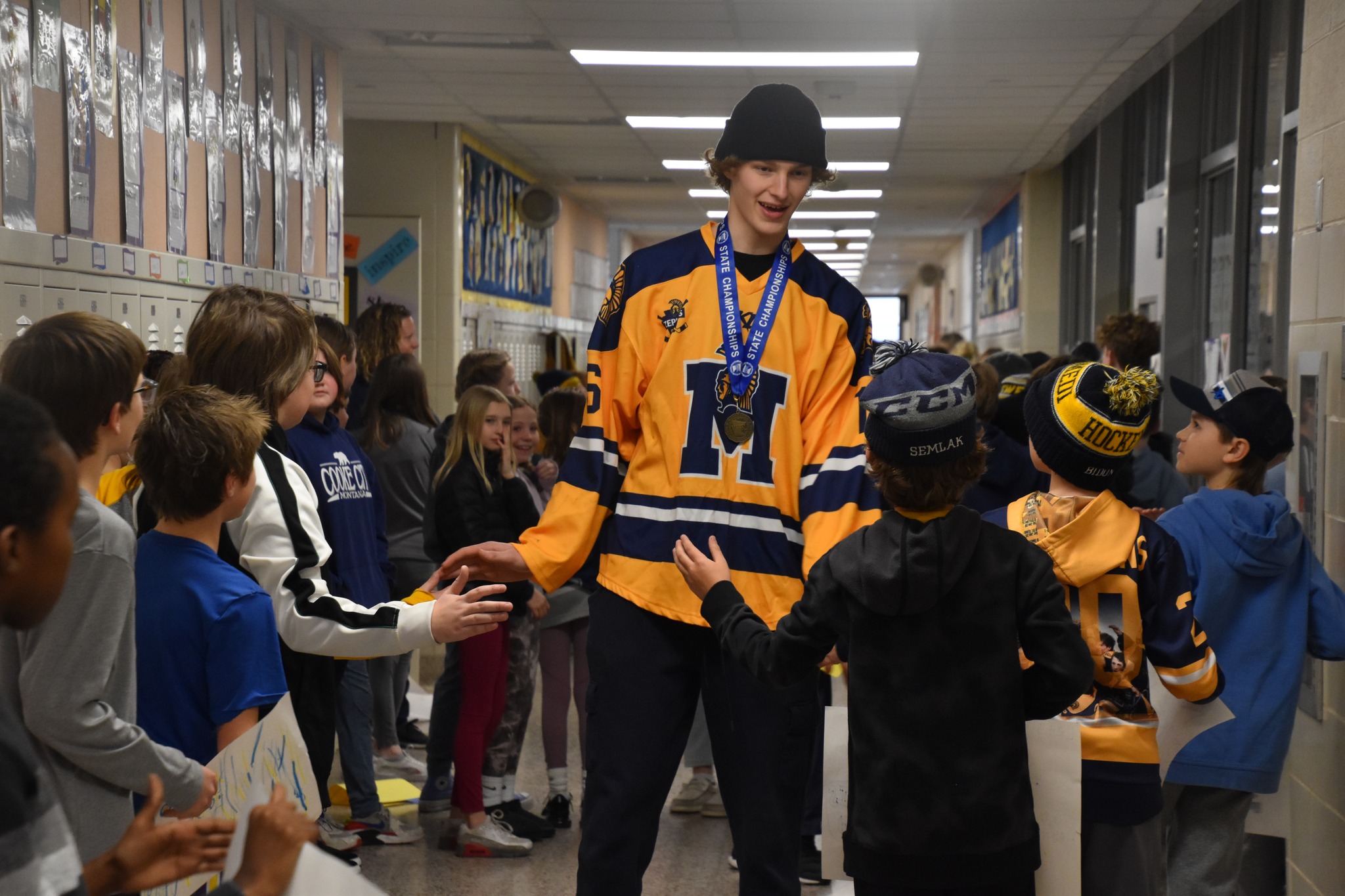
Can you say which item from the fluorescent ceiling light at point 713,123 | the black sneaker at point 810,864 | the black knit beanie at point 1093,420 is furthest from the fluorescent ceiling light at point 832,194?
the black knit beanie at point 1093,420

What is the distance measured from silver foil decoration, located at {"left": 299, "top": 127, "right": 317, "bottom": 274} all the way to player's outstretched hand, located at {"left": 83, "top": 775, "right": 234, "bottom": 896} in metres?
5.74

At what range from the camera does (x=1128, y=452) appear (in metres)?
2.09

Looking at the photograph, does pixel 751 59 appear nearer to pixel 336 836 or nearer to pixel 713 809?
pixel 713 809

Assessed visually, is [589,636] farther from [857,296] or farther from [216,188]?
[216,188]

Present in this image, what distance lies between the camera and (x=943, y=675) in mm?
1744

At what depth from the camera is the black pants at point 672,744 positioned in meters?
2.09

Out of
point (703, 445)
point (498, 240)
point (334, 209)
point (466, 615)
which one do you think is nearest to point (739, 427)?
point (703, 445)

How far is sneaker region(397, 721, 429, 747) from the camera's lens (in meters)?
5.18

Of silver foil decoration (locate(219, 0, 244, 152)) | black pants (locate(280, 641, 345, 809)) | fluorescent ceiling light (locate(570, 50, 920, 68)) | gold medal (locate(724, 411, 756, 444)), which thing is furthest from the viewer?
fluorescent ceiling light (locate(570, 50, 920, 68))

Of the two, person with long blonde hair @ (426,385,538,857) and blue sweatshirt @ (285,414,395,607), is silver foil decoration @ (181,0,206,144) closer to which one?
person with long blonde hair @ (426,385,538,857)

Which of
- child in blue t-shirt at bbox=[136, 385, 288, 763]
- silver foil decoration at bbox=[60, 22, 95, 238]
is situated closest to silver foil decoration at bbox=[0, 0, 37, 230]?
silver foil decoration at bbox=[60, 22, 95, 238]

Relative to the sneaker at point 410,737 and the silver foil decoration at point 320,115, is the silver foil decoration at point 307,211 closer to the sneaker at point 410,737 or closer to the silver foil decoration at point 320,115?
the silver foil decoration at point 320,115

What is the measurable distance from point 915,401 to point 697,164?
31.3 ft

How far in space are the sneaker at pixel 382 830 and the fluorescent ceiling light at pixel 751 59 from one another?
4550 millimetres
